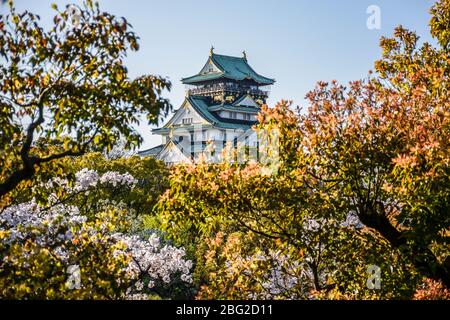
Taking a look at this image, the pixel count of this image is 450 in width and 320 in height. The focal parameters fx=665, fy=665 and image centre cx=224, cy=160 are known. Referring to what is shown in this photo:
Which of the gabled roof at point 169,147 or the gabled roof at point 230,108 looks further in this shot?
the gabled roof at point 230,108

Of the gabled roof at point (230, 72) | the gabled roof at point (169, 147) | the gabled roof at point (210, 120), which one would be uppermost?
the gabled roof at point (230, 72)

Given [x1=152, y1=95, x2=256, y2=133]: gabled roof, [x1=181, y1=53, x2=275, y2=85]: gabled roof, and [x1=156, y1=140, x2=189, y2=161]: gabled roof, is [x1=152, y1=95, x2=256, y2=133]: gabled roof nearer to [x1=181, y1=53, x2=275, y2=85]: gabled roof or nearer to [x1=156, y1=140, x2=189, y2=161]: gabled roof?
[x1=156, y1=140, x2=189, y2=161]: gabled roof

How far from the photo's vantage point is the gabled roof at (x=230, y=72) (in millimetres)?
70375

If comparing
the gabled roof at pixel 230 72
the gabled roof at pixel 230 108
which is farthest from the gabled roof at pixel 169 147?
the gabled roof at pixel 230 72

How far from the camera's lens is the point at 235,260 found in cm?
997

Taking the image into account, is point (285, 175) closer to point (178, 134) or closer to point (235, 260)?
point (235, 260)

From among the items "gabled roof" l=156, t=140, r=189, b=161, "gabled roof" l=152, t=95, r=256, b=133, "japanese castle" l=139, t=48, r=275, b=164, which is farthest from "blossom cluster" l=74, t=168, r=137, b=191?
"gabled roof" l=152, t=95, r=256, b=133

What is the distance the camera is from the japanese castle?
6234 centimetres

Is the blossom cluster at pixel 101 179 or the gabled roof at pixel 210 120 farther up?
the gabled roof at pixel 210 120

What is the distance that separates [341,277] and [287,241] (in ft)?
3.39

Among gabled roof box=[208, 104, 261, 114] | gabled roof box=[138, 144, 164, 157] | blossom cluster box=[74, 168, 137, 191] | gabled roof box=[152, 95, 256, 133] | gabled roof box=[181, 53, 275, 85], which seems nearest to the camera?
blossom cluster box=[74, 168, 137, 191]

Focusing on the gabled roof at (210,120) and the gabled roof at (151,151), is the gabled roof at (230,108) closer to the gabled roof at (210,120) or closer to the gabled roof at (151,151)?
the gabled roof at (210,120)

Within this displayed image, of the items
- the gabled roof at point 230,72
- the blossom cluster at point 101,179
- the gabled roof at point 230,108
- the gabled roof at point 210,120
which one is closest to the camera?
the blossom cluster at point 101,179
